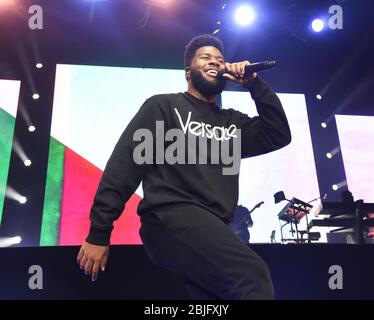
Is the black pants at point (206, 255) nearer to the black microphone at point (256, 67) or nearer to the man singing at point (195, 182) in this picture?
the man singing at point (195, 182)

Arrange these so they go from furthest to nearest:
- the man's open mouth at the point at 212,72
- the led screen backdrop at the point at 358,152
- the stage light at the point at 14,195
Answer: the led screen backdrop at the point at 358,152 < the stage light at the point at 14,195 < the man's open mouth at the point at 212,72

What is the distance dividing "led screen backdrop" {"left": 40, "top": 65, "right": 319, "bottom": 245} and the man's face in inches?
113

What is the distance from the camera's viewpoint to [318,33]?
4816 millimetres

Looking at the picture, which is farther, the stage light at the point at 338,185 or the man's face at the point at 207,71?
the stage light at the point at 338,185

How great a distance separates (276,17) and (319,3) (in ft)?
1.72

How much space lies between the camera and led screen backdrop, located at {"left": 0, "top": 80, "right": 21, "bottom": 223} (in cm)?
430

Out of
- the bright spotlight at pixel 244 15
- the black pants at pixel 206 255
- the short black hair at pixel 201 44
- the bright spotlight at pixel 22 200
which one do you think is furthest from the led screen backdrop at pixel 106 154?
the black pants at pixel 206 255

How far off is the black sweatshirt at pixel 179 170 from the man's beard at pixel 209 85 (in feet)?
0.18

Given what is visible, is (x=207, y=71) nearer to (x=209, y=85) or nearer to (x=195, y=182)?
(x=209, y=85)

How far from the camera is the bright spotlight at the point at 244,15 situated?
4566mm

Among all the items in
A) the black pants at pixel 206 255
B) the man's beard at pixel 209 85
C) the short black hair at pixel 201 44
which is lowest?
the black pants at pixel 206 255

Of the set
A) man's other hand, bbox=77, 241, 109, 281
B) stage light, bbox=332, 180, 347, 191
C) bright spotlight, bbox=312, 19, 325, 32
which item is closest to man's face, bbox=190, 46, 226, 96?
man's other hand, bbox=77, 241, 109, 281

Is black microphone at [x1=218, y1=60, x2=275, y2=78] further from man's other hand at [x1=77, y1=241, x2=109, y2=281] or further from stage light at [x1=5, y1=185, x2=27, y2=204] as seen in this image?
stage light at [x1=5, y1=185, x2=27, y2=204]

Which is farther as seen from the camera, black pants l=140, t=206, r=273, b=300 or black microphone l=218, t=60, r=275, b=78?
black microphone l=218, t=60, r=275, b=78
